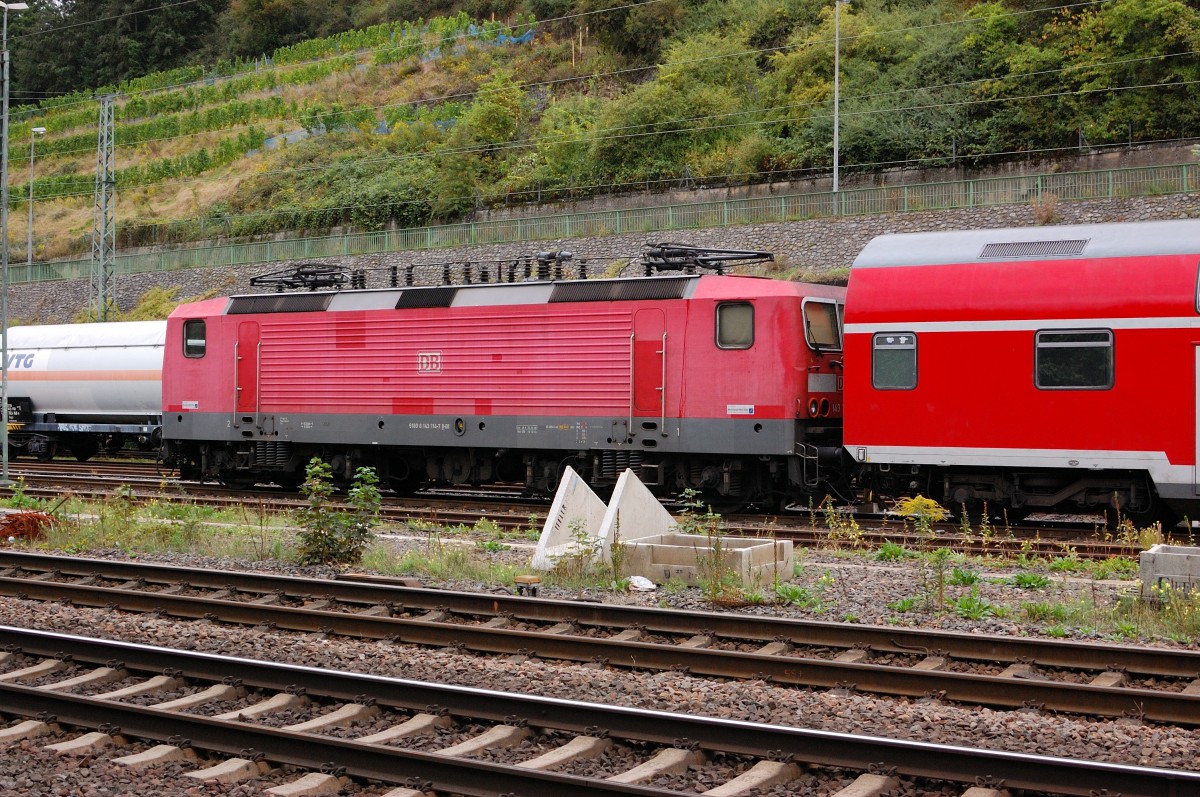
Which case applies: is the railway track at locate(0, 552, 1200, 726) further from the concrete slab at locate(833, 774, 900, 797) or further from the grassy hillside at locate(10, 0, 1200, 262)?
the grassy hillside at locate(10, 0, 1200, 262)

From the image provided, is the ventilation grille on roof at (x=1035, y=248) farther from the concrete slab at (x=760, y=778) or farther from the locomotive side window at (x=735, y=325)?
the concrete slab at (x=760, y=778)

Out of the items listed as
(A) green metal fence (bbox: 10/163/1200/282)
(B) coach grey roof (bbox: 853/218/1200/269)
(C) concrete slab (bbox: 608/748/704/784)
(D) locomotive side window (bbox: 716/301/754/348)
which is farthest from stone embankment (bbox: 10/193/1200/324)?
(C) concrete slab (bbox: 608/748/704/784)

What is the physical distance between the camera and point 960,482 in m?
16.3

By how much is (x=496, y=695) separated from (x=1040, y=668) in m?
4.09

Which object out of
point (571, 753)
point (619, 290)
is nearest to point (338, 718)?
point (571, 753)

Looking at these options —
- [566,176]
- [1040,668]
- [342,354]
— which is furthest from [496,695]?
[566,176]

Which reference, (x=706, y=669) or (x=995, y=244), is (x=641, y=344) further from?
(x=706, y=669)

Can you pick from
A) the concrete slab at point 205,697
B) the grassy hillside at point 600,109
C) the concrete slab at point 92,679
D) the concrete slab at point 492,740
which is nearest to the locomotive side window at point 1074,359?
the concrete slab at point 492,740

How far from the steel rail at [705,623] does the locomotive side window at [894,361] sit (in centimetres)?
646

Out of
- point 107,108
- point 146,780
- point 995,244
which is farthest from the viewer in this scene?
point 107,108

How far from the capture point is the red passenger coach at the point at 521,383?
1764 centimetres

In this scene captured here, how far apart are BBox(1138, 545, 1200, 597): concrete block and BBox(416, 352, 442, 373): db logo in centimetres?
1231

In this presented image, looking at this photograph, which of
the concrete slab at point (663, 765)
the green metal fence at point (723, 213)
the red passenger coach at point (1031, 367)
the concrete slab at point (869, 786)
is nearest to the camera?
the concrete slab at point (869, 786)

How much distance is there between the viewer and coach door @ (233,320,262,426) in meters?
22.3
